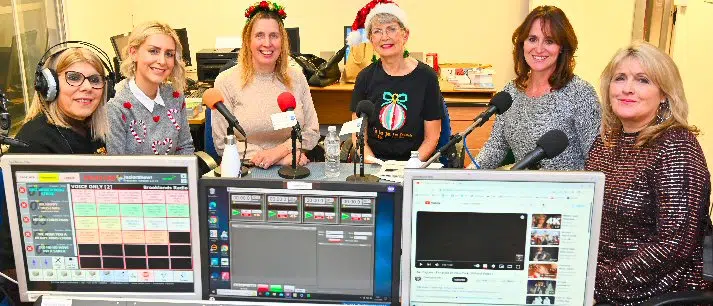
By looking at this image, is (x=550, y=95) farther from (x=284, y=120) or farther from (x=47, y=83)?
(x=47, y=83)

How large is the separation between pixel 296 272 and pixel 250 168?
1362 mm

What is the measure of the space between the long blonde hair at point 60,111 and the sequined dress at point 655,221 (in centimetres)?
168

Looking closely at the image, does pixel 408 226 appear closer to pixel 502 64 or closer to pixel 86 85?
pixel 86 85

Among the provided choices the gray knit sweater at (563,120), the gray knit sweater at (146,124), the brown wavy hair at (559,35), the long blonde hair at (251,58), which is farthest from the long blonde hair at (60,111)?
the brown wavy hair at (559,35)

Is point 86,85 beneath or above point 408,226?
above

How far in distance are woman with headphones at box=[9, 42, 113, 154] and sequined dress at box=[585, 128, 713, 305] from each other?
1.69 m

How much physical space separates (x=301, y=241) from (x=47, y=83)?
1.04m

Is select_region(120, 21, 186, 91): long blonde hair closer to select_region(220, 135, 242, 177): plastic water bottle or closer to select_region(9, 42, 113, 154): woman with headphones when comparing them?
select_region(9, 42, 113, 154): woman with headphones

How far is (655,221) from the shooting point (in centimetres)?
177

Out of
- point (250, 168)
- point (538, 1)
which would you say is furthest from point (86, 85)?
point (538, 1)

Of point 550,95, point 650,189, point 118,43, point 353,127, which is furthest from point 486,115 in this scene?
point 118,43

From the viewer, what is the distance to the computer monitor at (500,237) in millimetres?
1402

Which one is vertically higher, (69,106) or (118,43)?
(118,43)

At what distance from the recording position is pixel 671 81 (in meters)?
1.83
